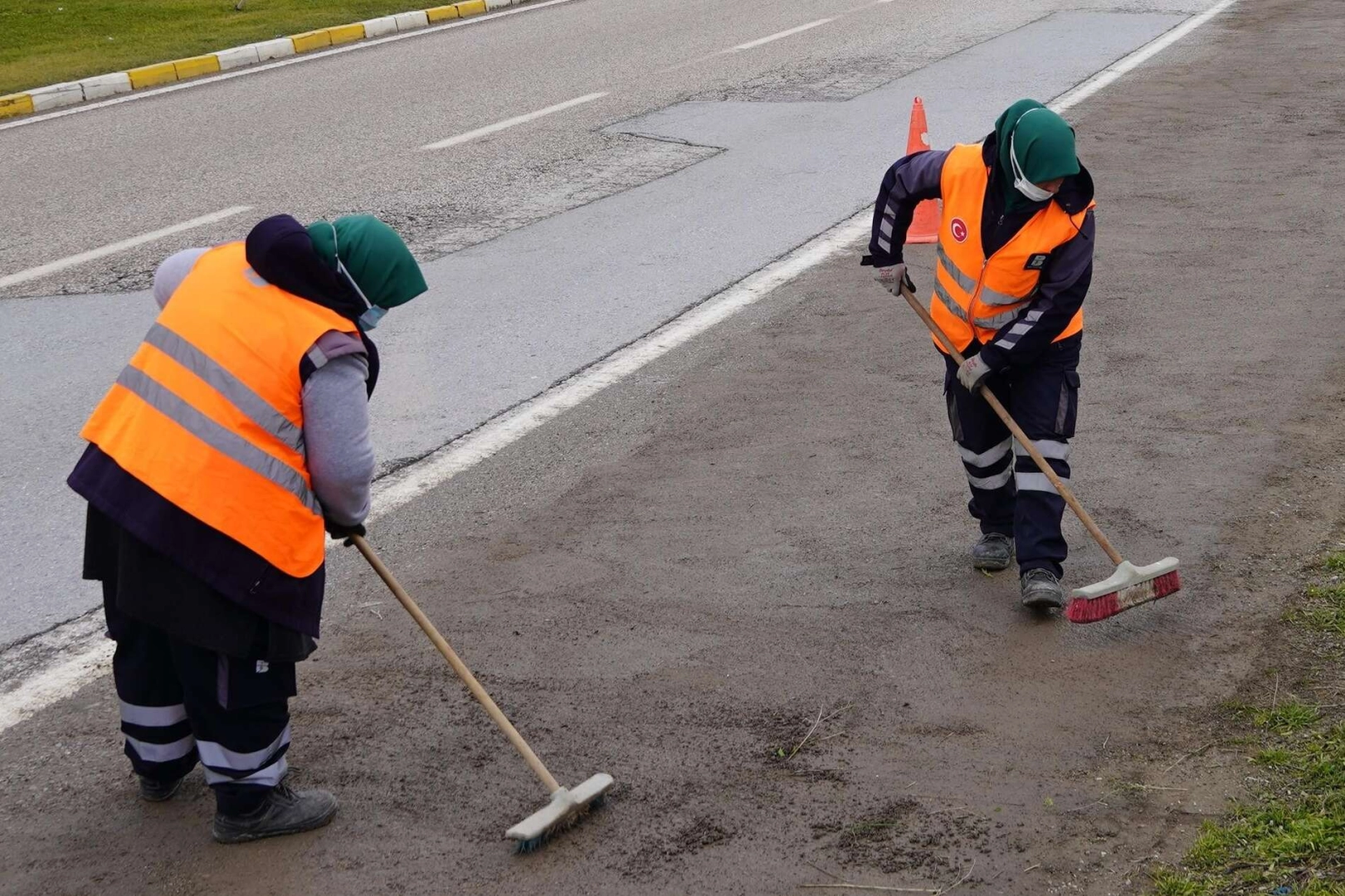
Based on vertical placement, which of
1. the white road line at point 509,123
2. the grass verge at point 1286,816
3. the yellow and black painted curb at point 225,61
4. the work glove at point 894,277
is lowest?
the grass verge at point 1286,816

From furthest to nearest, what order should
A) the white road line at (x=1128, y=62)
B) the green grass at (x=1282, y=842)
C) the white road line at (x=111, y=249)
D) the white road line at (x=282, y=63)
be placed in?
the white road line at (x=282, y=63) → the white road line at (x=1128, y=62) → the white road line at (x=111, y=249) → the green grass at (x=1282, y=842)

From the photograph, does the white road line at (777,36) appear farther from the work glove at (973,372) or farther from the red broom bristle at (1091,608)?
the red broom bristle at (1091,608)

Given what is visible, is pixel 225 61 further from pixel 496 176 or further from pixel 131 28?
pixel 496 176

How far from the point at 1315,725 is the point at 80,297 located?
20.1 feet

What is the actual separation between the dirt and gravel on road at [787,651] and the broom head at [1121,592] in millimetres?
86

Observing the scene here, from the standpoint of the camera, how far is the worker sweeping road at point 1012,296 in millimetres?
4297

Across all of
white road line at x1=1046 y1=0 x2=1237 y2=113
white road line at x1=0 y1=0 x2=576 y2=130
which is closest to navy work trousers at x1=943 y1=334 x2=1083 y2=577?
white road line at x1=1046 y1=0 x2=1237 y2=113

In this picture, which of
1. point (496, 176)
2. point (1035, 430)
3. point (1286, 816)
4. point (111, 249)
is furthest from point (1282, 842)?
point (496, 176)

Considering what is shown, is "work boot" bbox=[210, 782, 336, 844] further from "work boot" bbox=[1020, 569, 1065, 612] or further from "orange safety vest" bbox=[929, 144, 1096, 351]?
"orange safety vest" bbox=[929, 144, 1096, 351]

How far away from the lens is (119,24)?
1622cm

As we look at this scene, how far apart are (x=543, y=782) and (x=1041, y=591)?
1.69 meters

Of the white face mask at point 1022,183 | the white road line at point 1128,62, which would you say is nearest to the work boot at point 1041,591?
the white face mask at point 1022,183

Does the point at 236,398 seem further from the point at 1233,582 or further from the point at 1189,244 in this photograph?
the point at 1189,244

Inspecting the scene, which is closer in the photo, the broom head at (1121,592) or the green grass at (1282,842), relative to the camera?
the green grass at (1282,842)
